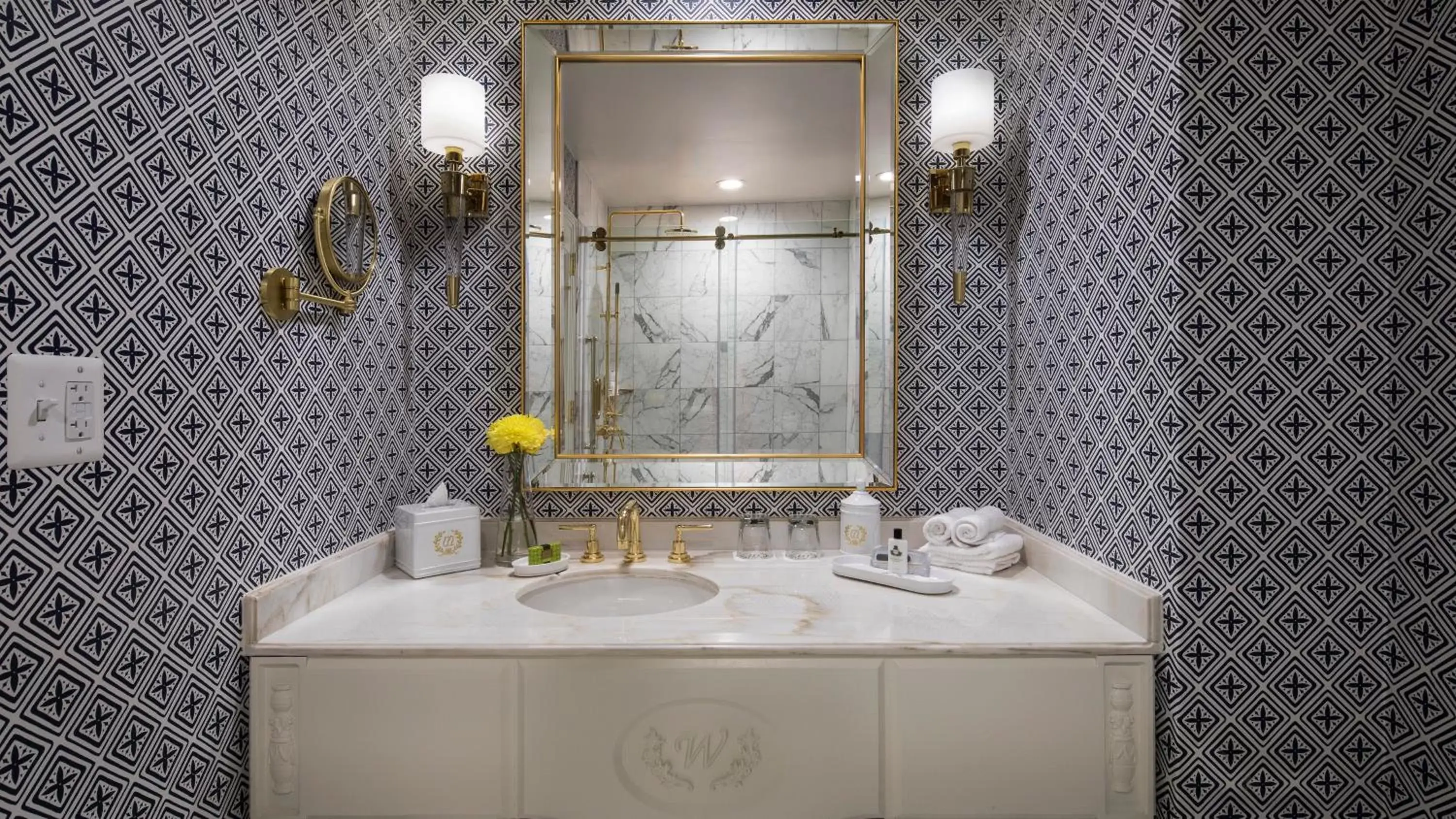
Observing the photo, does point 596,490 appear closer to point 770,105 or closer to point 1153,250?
point 770,105

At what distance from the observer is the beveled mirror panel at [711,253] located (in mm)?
1660

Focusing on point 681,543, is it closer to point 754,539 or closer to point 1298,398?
point 754,539

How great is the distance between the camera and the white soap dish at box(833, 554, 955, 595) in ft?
4.49

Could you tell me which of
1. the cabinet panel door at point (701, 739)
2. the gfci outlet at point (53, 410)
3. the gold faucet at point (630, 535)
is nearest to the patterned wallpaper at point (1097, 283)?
the cabinet panel door at point (701, 739)

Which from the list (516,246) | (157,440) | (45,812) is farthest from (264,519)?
(516,246)

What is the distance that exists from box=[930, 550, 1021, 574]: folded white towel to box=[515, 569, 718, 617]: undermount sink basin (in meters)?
0.52

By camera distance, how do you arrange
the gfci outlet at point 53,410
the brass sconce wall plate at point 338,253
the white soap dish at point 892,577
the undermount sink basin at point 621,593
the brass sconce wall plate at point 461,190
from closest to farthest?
the gfci outlet at point 53,410 → the brass sconce wall plate at point 338,253 → the white soap dish at point 892,577 → the undermount sink basin at point 621,593 → the brass sconce wall plate at point 461,190

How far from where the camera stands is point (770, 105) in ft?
5.55

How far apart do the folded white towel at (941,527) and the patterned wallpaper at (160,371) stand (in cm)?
121

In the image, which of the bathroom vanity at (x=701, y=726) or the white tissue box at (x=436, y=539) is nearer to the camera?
the bathroom vanity at (x=701, y=726)

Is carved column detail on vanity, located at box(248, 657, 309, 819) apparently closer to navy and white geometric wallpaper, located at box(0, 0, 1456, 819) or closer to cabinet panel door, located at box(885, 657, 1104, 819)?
navy and white geometric wallpaper, located at box(0, 0, 1456, 819)

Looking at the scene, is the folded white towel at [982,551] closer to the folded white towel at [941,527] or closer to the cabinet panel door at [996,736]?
the folded white towel at [941,527]

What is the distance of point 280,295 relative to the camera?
1192 mm

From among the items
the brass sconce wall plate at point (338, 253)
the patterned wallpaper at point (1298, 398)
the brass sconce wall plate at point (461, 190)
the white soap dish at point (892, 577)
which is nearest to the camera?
the patterned wallpaper at point (1298, 398)
